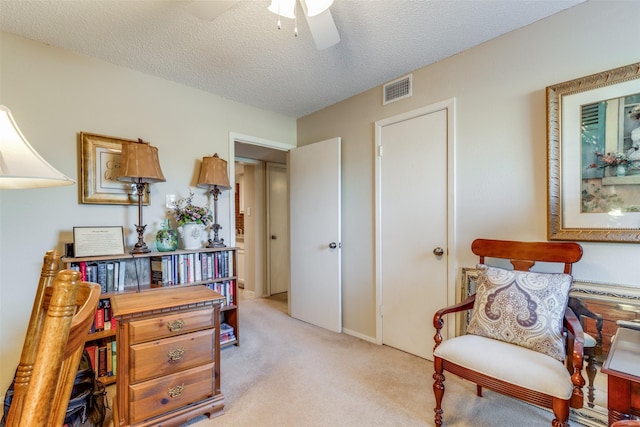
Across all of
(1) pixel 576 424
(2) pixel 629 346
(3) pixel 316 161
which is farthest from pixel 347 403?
(3) pixel 316 161

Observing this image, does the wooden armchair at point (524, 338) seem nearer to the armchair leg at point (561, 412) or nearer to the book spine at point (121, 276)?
the armchair leg at point (561, 412)

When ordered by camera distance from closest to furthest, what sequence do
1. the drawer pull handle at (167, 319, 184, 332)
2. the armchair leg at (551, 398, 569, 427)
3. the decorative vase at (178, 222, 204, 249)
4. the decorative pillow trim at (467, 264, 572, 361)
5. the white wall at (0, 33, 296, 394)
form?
the armchair leg at (551, 398, 569, 427) → the decorative pillow trim at (467, 264, 572, 361) → the drawer pull handle at (167, 319, 184, 332) → the white wall at (0, 33, 296, 394) → the decorative vase at (178, 222, 204, 249)

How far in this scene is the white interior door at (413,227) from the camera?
2.42 metres

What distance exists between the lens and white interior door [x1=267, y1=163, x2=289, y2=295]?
4789mm

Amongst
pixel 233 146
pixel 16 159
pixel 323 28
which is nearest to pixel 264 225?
pixel 233 146

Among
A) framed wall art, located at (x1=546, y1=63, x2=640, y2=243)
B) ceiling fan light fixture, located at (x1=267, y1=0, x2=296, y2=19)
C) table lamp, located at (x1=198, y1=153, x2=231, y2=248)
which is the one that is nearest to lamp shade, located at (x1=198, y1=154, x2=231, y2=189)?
table lamp, located at (x1=198, y1=153, x2=231, y2=248)

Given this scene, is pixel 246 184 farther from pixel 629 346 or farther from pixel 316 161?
pixel 629 346

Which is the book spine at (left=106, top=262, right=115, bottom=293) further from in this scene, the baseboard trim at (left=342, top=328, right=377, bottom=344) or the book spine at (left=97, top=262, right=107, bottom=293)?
the baseboard trim at (left=342, top=328, right=377, bottom=344)

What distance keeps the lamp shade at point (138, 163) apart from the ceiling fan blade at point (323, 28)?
1557mm

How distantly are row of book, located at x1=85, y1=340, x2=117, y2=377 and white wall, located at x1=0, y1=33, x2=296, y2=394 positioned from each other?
1.44 ft

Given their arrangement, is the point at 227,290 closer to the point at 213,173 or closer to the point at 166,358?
the point at 213,173

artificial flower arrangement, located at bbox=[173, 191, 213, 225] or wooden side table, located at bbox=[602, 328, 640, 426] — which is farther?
artificial flower arrangement, located at bbox=[173, 191, 213, 225]

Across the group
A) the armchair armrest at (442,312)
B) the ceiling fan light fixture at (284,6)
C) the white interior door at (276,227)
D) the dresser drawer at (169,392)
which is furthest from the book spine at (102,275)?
the white interior door at (276,227)

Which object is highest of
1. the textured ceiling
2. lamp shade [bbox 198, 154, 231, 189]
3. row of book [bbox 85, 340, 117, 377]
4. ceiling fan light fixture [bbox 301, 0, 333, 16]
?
the textured ceiling
